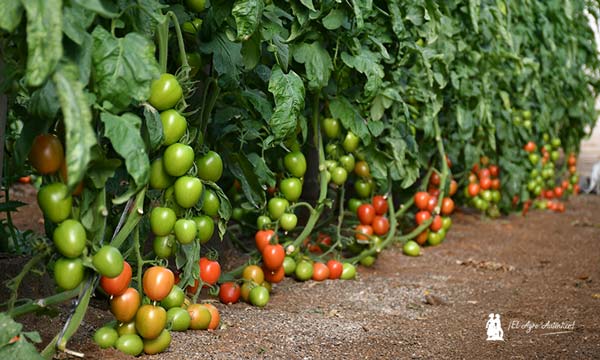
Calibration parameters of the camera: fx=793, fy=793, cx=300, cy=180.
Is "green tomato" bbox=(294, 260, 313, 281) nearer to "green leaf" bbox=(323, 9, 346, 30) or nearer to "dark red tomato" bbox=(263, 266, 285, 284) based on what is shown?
"dark red tomato" bbox=(263, 266, 285, 284)

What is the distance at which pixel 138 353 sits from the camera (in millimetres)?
1929

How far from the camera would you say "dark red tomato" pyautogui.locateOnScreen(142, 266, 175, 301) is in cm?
191

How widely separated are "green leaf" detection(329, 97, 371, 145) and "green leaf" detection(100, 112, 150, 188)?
4.29 feet

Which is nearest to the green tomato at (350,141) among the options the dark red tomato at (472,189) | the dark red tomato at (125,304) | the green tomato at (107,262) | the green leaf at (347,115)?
the green leaf at (347,115)

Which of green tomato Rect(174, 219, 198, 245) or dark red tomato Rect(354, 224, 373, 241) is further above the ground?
green tomato Rect(174, 219, 198, 245)

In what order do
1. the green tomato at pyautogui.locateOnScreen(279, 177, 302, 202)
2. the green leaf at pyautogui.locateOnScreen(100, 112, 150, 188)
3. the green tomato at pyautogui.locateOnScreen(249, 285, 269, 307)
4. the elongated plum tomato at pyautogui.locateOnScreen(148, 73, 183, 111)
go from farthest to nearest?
the green tomato at pyautogui.locateOnScreen(279, 177, 302, 202), the green tomato at pyautogui.locateOnScreen(249, 285, 269, 307), the elongated plum tomato at pyautogui.locateOnScreen(148, 73, 183, 111), the green leaf at pyautogui.locateOnScreen(100, 112, 150, 188)

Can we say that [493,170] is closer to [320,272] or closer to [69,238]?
[320,272]

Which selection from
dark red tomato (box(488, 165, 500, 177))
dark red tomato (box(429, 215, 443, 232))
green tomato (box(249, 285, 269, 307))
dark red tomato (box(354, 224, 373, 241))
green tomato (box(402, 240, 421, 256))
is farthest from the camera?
dark red tomato (box(488, 165, 500, 177))

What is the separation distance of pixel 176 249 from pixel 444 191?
7.03 ft

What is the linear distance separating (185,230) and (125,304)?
233 millimetres

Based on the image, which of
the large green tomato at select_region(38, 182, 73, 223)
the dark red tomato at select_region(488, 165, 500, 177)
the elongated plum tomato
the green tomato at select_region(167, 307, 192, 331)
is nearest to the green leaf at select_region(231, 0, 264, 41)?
the elongated plum tomato

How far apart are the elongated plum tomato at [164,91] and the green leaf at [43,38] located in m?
0.47

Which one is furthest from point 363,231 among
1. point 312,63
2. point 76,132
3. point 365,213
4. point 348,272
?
point 76,132

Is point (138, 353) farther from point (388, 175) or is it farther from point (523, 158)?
point (523, 158)
